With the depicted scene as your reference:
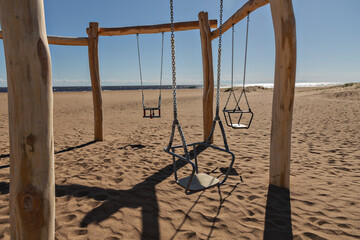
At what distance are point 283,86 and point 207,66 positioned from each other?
2417 millimetres

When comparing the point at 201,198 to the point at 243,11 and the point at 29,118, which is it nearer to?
the point at 29,118

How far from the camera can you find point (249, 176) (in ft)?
12.2

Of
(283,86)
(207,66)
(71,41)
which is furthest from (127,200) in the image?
(71,41)

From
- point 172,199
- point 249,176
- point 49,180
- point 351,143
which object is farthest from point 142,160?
point 351,143

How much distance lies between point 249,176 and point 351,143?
3638 millimetres

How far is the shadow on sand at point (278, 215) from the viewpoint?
233 cm

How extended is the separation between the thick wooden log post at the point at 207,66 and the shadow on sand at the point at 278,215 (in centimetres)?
237

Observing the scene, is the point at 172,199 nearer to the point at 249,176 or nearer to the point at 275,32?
the point at 249,176

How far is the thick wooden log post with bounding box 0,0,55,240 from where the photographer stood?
4.76 ft

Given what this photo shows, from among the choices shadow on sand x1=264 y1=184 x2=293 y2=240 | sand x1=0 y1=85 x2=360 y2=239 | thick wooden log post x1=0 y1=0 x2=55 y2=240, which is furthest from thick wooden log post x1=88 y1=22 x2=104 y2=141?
shadow on sand x1=264 y1=184 x2=293 y2=240

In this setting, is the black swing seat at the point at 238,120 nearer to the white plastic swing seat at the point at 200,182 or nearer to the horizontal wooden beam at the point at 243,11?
the white plastic swing seat at the point at 200,182

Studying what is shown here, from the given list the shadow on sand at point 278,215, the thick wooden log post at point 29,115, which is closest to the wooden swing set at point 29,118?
the thick wooden log post at point 29,115

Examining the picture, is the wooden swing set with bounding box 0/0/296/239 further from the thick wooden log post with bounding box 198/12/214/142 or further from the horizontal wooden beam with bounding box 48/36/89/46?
the horizontal wooden beam with bounding box 48/36/89/46

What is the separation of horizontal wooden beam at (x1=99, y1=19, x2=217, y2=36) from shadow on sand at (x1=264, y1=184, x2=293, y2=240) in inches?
147
